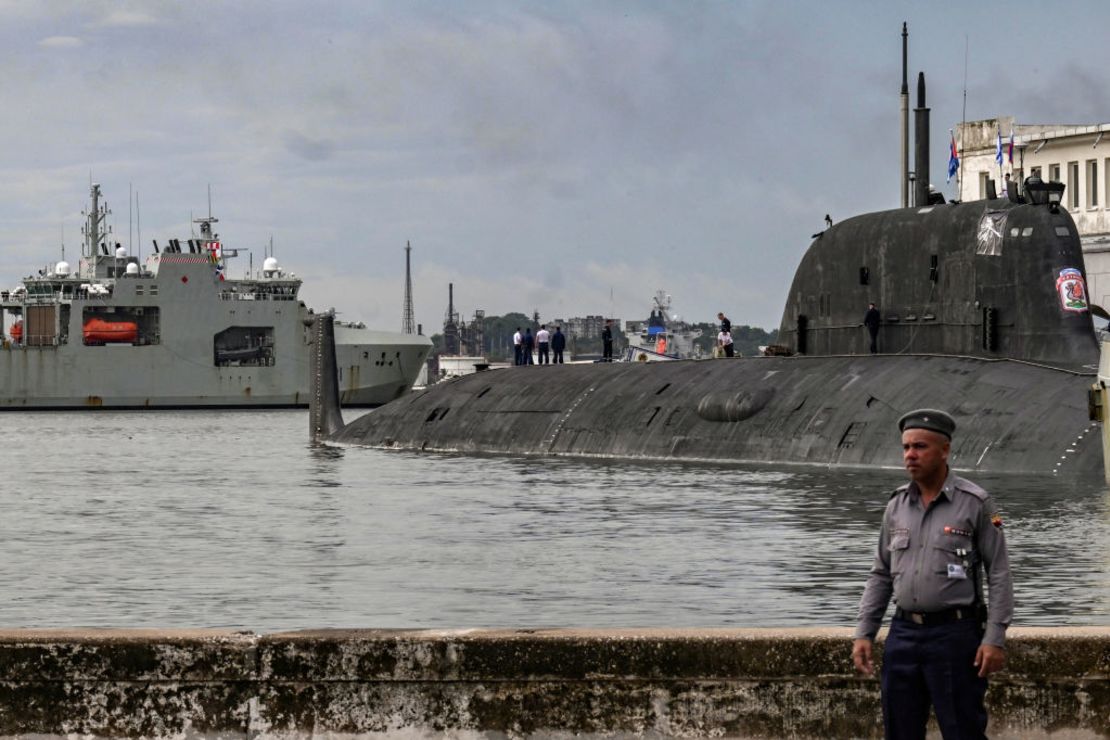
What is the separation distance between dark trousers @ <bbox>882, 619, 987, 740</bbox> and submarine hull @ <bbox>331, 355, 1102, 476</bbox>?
19.7m

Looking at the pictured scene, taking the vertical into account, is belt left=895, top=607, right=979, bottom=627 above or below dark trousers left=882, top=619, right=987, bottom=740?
above

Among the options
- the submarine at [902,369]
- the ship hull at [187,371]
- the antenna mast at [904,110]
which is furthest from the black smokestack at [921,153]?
the ship hull at [187,371]

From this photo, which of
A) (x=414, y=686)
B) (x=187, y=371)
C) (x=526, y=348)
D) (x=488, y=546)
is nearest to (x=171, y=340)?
(x=187, y=371)

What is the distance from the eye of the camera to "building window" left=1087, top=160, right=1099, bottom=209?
64938mm

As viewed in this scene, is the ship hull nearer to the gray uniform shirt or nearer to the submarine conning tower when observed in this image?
the submarine conning tower

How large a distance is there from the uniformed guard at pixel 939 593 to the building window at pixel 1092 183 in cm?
6096

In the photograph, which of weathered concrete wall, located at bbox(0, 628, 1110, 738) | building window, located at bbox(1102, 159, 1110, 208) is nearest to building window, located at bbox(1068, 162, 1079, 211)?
building window, located at bbox(1102, 159, 1110, 208)

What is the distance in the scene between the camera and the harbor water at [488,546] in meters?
16.3

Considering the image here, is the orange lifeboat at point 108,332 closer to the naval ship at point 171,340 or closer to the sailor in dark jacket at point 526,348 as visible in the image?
the naval ship at point 171,340

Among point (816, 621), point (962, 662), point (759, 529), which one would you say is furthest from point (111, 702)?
point (759, 529)

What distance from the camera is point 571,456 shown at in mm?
36906

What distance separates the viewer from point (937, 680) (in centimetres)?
689

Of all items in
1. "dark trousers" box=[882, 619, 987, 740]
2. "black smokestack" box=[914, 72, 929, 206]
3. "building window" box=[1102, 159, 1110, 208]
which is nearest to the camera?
"dark trousers" box=[882, 619, 987, 740]

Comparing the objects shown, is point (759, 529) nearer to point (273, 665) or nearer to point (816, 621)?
point (816, 621)
